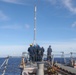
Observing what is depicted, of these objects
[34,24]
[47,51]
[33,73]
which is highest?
[34,24]

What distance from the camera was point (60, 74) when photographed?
74.9 ft

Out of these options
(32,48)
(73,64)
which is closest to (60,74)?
(73,64)

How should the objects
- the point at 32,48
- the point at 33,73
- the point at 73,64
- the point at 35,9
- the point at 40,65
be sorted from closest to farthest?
the point at 40,65 < the point at 33,73 < the point at 73,64 < the point at 32,48 < the point at 35,9

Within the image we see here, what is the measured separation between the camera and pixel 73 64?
3225cm

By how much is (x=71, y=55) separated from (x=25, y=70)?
10.4m

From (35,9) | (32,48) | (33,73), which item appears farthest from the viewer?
(35,9)

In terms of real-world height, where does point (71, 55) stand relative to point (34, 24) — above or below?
below

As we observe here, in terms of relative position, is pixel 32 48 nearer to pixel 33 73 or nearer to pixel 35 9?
pixel 35 9

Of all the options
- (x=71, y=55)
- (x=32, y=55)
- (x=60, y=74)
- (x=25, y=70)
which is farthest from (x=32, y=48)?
(x=60, y=74)

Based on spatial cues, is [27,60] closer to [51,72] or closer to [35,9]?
[35,9]

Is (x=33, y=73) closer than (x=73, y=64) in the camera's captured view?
Yes

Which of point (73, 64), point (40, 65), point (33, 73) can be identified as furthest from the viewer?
point (73, 64)

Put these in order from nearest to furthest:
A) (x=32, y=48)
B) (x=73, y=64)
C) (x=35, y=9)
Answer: (x=73, y=64)
(x=32, y=48)
(x=35, y=9)

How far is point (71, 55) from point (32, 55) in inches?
216
